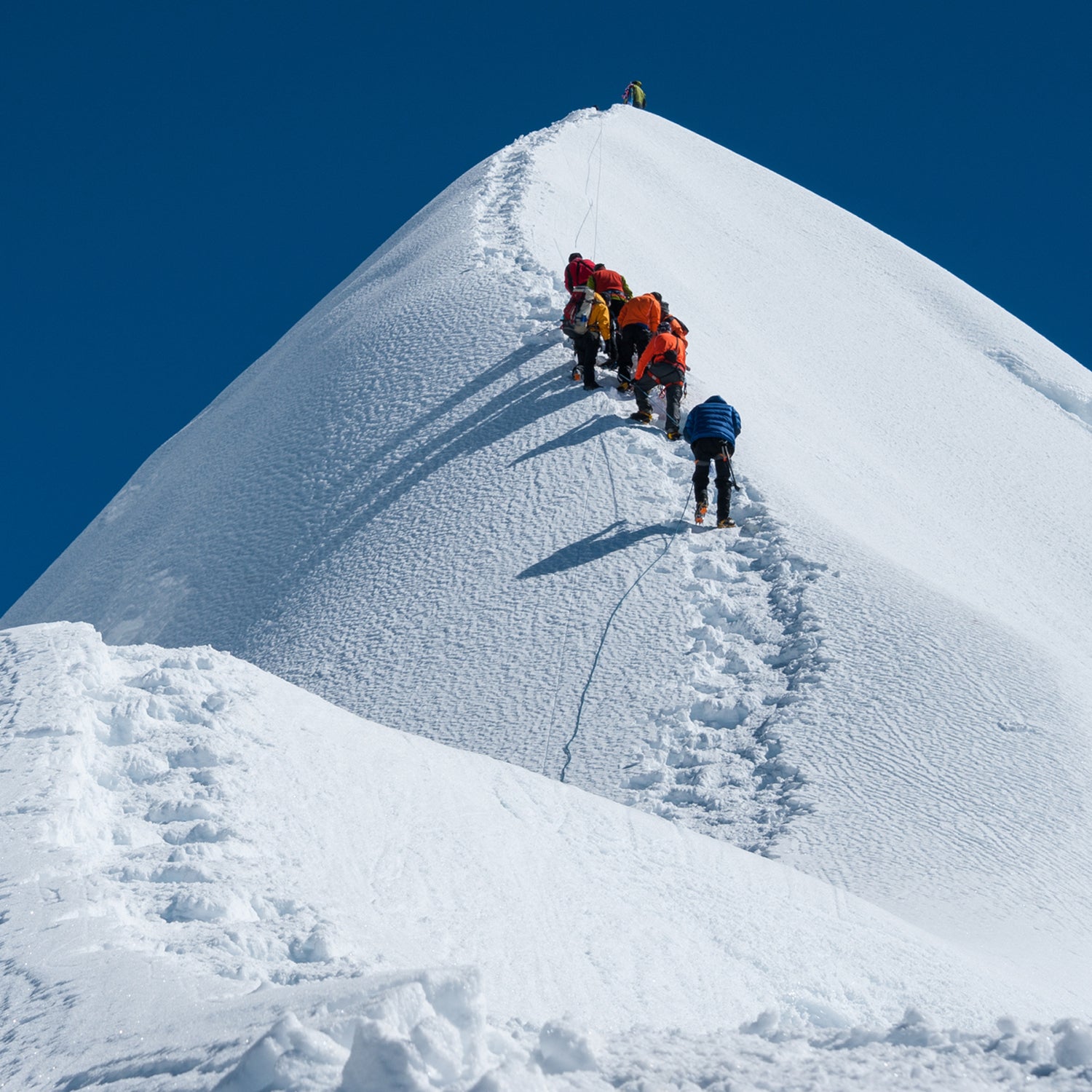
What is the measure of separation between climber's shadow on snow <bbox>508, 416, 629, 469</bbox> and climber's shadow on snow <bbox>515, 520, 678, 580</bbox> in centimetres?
138

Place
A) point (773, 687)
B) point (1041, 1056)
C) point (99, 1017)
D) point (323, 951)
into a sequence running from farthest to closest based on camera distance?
1. point (773, 687)
2. point (323, 951)
3. point (99, 1017)
4. point (1041, 1056)

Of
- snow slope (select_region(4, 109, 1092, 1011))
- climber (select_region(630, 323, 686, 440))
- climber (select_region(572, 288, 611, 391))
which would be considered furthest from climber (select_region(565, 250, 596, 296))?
climber (select_region(630, 323, 686, 440))

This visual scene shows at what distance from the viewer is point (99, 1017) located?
308 cm

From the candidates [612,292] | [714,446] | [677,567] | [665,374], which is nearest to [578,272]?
[612,292]

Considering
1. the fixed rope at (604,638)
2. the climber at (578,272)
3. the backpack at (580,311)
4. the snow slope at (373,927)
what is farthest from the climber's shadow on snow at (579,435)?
the snow slope at (373,927)

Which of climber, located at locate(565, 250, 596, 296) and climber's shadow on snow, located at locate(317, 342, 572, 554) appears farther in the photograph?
climber, located at locate(565, 250, 596, 296)

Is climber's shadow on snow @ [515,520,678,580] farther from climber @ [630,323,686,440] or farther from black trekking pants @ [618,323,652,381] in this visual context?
black trekking pants @ [618,323,652,381]

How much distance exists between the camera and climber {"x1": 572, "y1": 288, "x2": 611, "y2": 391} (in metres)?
11.1

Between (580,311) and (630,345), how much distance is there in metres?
0.61

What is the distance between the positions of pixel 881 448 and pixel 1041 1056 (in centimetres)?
1154

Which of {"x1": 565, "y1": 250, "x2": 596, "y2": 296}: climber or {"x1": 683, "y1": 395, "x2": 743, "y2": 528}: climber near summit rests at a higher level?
{"x1": 565, "y1": 250, "x2": 596, "y2": 296}: climber

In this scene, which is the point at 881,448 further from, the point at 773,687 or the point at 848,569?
the point at 773,687

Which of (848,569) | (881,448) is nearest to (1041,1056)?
(848,569)

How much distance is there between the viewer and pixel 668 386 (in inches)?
418
